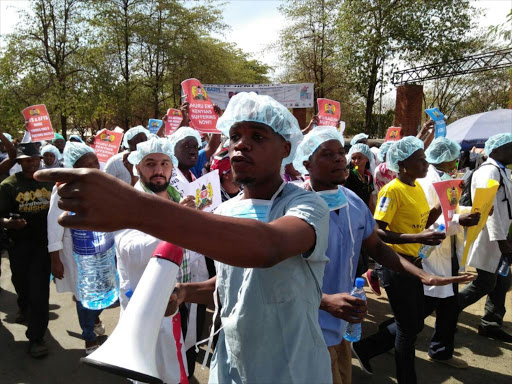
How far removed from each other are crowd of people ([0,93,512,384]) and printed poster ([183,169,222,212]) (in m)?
0.36

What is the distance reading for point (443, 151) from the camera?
412 cm

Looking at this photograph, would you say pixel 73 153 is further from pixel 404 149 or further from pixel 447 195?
pixel 447 195

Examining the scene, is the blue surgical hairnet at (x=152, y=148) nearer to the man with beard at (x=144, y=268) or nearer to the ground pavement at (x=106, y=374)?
the man with beard at (x=144, y=268)

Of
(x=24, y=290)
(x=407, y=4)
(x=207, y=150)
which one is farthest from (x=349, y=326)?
(x=407, y=4)

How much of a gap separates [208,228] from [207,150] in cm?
471

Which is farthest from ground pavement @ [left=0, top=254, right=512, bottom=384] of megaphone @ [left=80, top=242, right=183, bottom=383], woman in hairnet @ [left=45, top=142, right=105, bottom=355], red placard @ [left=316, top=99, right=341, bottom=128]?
red placard @ [left=316, top=99, right=341, bottom=128]

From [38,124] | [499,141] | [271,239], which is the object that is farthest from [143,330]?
[38,124]

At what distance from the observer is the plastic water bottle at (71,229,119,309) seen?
3.71 meters

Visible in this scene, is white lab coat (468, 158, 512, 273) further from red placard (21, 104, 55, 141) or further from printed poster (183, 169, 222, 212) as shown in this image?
red placard (21, 104, 55, 141)

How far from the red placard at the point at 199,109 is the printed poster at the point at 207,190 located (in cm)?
223

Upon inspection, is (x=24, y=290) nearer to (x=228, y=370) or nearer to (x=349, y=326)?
(x=349, y=326)

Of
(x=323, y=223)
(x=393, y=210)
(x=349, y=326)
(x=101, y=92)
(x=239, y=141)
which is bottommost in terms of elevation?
(x=349, y=326)

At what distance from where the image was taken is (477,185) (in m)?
4.12

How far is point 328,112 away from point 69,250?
478 centimetres
